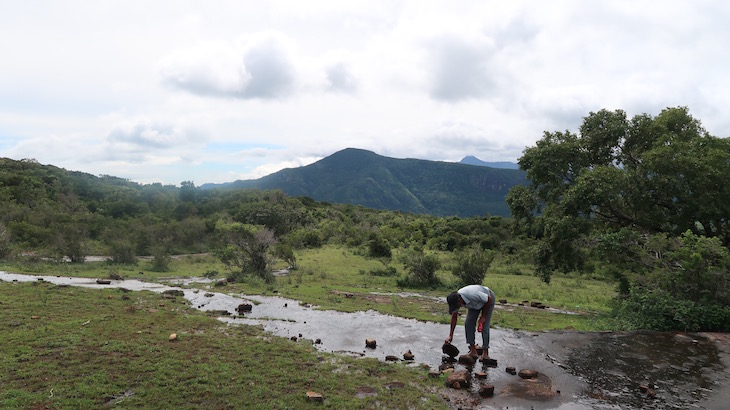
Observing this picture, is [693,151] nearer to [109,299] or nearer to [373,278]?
[373,278]

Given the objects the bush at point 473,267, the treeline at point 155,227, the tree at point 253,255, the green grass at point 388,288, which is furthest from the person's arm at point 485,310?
the treeline at point 155,227

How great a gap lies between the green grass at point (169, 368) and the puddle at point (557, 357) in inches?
45.6

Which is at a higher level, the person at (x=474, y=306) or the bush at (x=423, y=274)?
the person at (x=474, y=306)

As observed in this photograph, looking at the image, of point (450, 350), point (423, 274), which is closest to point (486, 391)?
point (450, 350)

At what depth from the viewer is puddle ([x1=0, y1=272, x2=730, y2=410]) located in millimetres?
7875

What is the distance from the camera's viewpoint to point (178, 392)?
7734 millimetres

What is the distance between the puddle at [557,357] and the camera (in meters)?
7.88

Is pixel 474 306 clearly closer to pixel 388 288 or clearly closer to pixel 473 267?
pixel 473 267

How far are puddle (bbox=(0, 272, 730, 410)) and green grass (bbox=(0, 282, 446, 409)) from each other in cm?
116

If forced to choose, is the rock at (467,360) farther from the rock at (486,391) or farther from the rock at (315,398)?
the rock at (315,398)

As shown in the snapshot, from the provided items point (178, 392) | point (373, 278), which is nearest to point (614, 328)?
point (178, 392)

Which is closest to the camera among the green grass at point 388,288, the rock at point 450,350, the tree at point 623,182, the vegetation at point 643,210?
the rock at point 450,350

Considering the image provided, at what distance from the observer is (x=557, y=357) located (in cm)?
1048

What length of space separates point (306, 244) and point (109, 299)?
31198 mm
